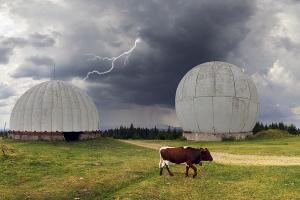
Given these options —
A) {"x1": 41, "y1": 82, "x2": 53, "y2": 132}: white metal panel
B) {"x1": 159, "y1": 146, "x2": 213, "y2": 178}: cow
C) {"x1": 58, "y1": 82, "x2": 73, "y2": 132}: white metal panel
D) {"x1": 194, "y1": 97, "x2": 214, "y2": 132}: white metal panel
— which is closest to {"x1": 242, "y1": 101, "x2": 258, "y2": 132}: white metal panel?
{"x1": 194, "y1": 97, "x2": 214, "y2": 132}: white metal panel

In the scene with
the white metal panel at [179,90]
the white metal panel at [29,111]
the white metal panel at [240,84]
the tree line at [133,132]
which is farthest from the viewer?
the tree line at [133,132]

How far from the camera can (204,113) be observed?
62312 millimetres

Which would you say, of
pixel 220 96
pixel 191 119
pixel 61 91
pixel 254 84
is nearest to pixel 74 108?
pixel 61 91

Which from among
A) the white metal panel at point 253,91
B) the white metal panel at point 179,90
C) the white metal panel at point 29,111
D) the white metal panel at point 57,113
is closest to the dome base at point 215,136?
the white metal panel at point 253,91

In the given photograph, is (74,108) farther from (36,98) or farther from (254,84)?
(254,84)

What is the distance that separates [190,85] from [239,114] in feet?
31.7

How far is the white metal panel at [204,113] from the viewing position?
2443 inches

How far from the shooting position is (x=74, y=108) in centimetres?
5769

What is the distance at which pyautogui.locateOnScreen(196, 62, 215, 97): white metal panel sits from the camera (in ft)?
206

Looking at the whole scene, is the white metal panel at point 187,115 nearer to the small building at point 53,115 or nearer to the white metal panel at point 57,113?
the small building at point 53,115

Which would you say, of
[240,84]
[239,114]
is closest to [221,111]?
[239,114]

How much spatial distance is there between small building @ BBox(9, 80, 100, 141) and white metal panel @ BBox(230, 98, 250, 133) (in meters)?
22.5

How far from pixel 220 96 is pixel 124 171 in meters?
39.8

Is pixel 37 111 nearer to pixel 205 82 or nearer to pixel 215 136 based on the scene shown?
pixel 205 82
